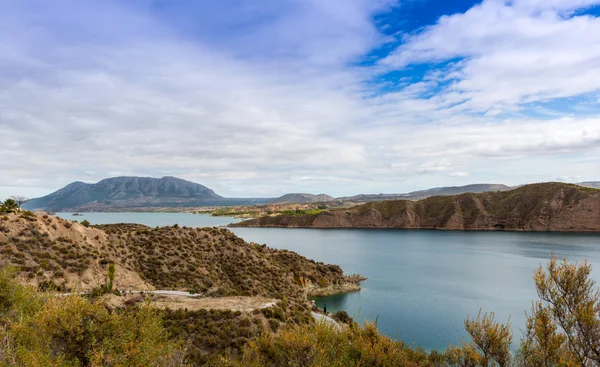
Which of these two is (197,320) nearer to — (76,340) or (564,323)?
(76,340)

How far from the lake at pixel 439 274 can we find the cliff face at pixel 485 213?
1127 cm

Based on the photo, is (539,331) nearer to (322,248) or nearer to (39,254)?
(39,254)

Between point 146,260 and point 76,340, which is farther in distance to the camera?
point 146,260

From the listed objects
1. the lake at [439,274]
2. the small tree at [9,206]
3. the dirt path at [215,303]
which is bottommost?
the lake at [439,274]

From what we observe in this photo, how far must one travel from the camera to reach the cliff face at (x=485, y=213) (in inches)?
4225

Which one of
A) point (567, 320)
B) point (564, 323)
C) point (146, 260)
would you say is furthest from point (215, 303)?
point (567, 320)

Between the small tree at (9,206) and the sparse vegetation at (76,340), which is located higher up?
the small tree at (9,206)

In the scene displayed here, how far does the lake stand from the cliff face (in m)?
11.3

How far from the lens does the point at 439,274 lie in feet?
186

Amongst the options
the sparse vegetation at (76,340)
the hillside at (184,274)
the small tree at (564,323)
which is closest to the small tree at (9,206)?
the hillside at (184,274)

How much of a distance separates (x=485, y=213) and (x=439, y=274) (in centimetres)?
8292

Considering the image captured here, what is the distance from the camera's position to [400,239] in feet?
345

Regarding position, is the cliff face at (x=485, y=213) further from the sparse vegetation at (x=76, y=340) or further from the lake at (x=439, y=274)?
the sparse vegetation at (x=76, y=340)

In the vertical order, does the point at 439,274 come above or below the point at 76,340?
below
